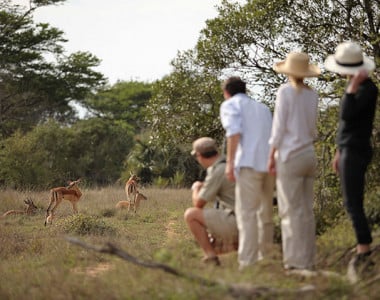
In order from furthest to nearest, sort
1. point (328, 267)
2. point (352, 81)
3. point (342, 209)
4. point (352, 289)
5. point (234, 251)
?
point (342, 209), point (234, 251), point (328, 267), point (352, 81), point (352, 289)

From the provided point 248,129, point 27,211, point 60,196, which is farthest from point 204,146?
point 27,211

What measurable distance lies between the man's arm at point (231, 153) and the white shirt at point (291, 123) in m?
0.34

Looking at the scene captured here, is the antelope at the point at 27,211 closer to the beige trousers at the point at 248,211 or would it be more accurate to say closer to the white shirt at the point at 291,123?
the beige trousers at the point at 248,211

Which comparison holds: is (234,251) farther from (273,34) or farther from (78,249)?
(273,34)

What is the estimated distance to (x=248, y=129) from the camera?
287 inches

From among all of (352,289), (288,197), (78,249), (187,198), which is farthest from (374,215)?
(187,198)

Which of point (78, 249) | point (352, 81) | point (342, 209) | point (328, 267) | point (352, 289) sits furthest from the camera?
point (78, 249)

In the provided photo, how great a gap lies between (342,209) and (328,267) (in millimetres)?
2303

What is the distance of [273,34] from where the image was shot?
15008 millimetres

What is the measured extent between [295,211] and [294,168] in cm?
40

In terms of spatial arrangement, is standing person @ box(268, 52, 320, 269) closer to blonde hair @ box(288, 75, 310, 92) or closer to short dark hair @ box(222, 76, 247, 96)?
blonde hair @ box(288, 75, 310, 92)

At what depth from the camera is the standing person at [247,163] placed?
23.5ft

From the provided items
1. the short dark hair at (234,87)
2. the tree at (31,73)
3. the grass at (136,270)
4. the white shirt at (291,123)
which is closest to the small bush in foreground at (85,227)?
the grass at (136,270)

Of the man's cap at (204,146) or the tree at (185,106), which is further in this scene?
the tree at (185,106)
